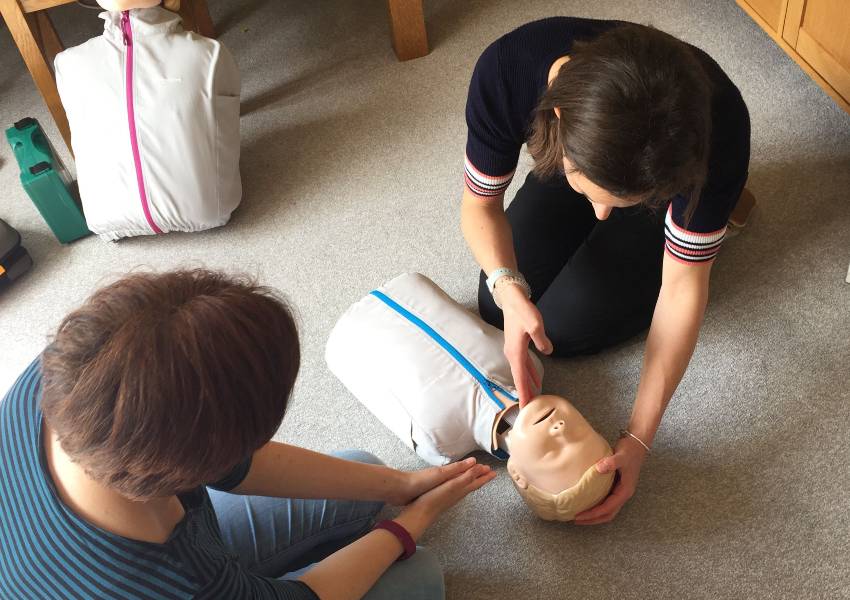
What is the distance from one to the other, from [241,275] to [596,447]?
2.11 ft

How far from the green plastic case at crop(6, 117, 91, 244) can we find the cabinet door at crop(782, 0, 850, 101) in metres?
1.59

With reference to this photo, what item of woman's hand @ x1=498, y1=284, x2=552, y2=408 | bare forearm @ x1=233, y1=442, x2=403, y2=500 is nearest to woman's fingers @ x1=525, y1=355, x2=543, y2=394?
woman's hand @ x1=498, y1=284, x2=552, y2=408

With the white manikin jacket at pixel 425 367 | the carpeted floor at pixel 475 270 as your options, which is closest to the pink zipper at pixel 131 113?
the carpeted floor at pixel 475 270

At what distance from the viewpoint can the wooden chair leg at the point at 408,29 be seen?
Result: 2184 mm

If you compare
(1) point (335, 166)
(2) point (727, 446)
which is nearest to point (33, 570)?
(2) point (727, 446)

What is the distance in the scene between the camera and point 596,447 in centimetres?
129

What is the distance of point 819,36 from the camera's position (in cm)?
176

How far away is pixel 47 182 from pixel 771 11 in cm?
161

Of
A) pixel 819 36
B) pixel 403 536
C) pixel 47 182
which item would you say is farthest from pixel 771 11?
pixel 47 182

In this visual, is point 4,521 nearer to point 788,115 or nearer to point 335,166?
point 335,166

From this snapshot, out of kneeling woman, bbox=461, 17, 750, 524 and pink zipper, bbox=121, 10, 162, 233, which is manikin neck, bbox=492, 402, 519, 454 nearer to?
kneeling woman, bbox=461, 17, 750, 524

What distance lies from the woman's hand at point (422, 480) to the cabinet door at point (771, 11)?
1.22 meters

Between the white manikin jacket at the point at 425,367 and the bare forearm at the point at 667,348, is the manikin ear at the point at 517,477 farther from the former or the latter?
the bare forearm at the point at 667,348

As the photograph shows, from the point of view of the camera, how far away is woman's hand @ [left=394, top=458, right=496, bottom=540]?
1251 millimetres
